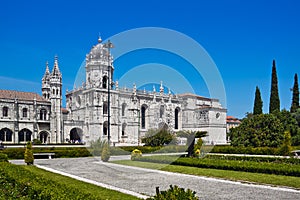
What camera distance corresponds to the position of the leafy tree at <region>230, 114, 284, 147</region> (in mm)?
35969

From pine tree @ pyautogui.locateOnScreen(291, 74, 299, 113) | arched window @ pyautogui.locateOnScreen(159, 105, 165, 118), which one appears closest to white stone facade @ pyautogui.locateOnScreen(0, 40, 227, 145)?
arched window @ pyautogui.locateOnScreen(159, 105, 165, 118)

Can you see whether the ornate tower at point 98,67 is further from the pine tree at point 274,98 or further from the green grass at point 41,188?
the green grass at point 41,188

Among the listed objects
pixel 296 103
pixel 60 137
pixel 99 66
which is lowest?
pixel 60 137

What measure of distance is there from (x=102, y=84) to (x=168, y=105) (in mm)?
15101

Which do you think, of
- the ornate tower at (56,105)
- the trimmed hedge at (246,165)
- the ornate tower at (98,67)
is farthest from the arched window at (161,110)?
the trimmed hedge at (246,165)

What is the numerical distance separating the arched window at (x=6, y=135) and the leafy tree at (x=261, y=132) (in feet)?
112

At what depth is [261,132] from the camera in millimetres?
36750

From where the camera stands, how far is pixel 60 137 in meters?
54.7

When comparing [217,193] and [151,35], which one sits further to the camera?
[151,35]

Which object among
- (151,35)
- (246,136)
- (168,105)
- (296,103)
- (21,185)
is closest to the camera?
(21,185)

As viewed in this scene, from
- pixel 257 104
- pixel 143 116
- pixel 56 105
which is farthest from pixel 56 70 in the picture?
pixel 257 104

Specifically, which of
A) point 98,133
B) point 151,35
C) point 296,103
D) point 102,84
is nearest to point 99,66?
point 102,84

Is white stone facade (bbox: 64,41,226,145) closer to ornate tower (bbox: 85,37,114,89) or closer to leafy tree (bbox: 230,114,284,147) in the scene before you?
ornate tower (bbox: 85,37,114,89)

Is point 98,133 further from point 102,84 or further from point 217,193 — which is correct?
point 217,193
